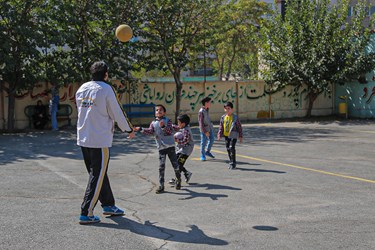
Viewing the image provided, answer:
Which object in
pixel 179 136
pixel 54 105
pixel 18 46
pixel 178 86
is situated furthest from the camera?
pixel 178 86

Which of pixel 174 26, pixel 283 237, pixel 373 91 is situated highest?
pixel 174 26

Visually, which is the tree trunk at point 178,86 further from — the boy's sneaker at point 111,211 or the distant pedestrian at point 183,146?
the boy's sneaker at point 111,211

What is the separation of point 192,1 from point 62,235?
18436 mm

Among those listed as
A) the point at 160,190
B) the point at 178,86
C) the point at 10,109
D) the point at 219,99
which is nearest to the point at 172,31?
the point at 178,86

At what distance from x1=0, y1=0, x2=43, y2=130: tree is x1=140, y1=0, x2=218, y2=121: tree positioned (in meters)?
4.75

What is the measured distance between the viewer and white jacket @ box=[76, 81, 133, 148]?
247 inches

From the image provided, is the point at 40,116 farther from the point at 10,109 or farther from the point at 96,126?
the point at 96,126

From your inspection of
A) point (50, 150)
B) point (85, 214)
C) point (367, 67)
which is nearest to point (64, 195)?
point (85, 214)

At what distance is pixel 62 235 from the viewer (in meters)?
5.77

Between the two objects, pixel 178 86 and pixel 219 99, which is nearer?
pixel 178 86

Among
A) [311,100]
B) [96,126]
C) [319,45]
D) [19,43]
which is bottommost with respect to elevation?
[96,126]

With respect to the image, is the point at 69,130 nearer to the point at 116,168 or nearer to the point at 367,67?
the point at 116,168

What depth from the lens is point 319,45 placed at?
79.7 ft

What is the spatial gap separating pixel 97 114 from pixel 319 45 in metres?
19.7
